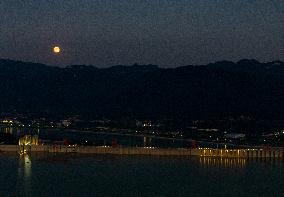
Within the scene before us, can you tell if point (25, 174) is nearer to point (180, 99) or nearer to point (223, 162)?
point (223, 162)

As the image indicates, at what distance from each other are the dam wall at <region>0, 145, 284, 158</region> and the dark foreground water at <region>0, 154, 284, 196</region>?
332cm

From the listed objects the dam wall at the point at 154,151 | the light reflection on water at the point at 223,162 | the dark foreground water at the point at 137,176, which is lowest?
the dark foreground water at the point at 137,176

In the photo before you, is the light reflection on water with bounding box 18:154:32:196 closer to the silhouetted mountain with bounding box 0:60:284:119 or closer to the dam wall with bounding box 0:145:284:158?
the dam wall with bounding box 0:145:284:158

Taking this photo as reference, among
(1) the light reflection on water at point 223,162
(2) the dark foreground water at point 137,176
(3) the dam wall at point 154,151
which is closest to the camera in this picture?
(2) the dark foreground water at point 137,176

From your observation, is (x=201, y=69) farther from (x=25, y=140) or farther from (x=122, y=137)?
(x=25, y=140)

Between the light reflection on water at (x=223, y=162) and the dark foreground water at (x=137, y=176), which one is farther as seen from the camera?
the light reflection on water at (x=223, y=162)

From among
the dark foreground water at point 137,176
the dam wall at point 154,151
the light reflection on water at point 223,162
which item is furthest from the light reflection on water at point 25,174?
the light reflection on water at point 223,162

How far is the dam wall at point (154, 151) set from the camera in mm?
76625

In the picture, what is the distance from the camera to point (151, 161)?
70.3 meters

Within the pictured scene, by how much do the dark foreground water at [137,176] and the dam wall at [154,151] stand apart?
3.32 metres

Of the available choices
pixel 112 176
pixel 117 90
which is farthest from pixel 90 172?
pixel 117 90

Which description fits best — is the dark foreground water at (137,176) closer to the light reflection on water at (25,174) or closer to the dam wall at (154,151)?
the light reflection on water at (25,174)

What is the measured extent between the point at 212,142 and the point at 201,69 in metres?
Result: 83.2

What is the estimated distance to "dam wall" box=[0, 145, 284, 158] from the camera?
7662 cm
